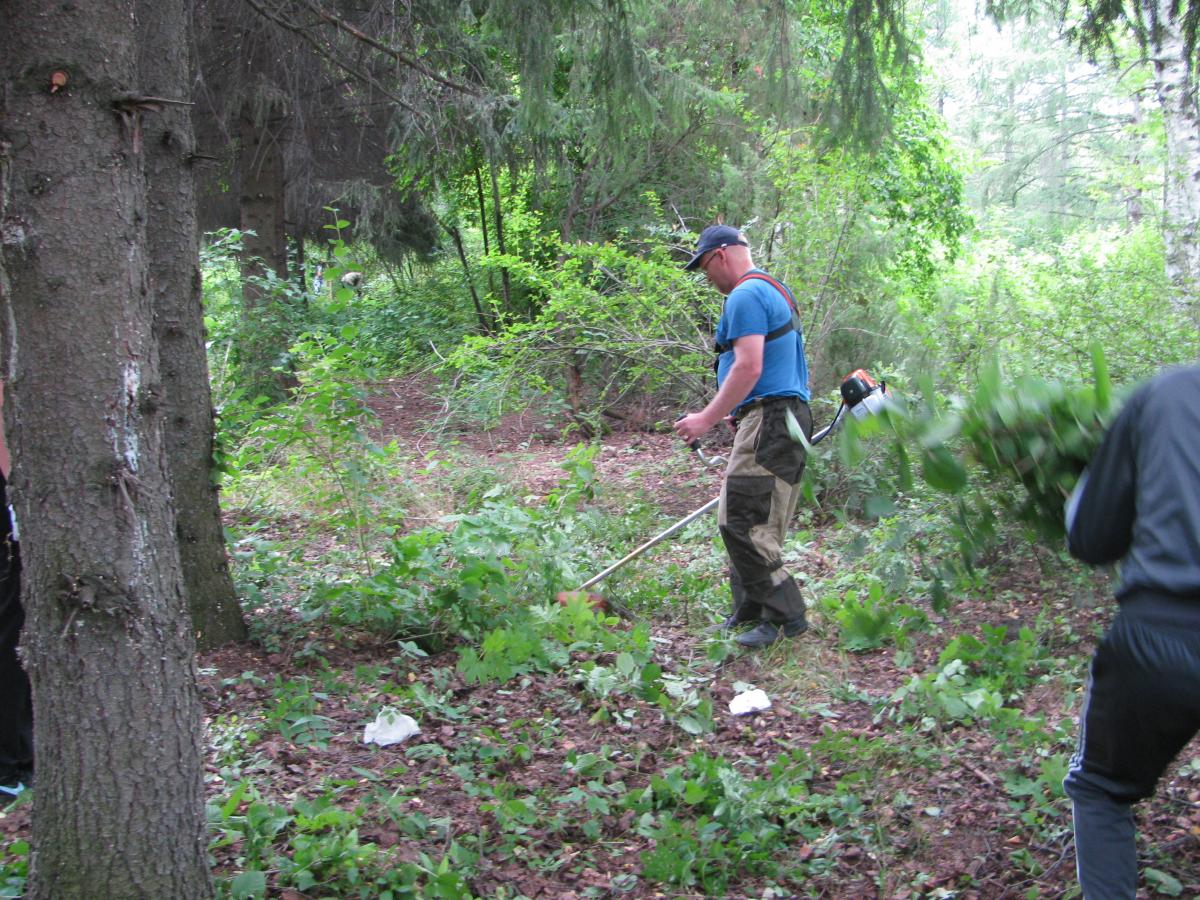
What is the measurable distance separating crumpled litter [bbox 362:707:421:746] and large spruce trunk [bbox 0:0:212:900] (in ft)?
4.25

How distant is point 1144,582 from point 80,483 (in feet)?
8.52

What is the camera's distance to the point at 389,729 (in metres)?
3.91

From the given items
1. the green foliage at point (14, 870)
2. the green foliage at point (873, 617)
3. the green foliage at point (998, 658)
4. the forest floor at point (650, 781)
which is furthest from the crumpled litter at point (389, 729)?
the green foliage at point (998, 658)

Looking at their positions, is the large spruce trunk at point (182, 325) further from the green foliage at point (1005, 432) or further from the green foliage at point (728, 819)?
the green foliage at point (1005, 432)

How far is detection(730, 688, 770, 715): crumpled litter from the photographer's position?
176 inches

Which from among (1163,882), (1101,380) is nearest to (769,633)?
(1163,882)

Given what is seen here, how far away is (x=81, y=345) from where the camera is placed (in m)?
2.52

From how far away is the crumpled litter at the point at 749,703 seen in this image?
14.7 feet

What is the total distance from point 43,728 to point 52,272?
120 centimetres

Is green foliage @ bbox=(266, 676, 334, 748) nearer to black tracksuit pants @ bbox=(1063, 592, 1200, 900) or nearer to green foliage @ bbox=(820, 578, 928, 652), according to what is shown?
green foliage @ bbox=(820, 578, 928, 652)

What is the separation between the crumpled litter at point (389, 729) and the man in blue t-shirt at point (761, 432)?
1981 millimetres

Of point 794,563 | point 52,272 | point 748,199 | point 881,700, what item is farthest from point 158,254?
point 748,199

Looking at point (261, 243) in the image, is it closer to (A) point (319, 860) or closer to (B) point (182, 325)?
(B) point (182, 325)

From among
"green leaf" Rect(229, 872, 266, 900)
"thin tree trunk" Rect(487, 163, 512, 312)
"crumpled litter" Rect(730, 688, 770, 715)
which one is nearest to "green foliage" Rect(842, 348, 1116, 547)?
"green leaf" Rect(229, 872, 266, 900)
